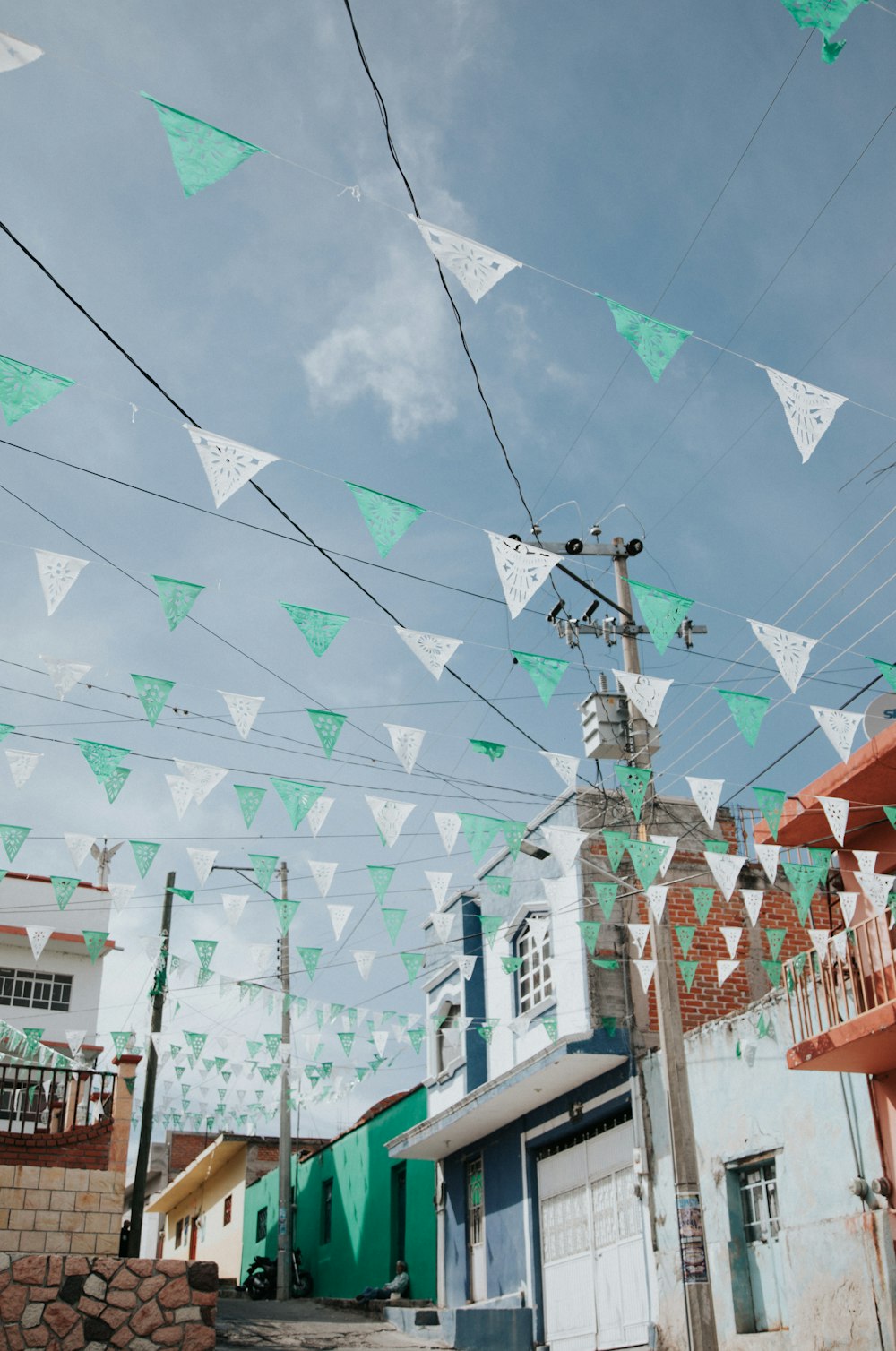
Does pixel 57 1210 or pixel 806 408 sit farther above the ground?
pixel 806 408

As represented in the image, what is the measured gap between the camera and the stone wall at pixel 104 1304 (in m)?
11.4

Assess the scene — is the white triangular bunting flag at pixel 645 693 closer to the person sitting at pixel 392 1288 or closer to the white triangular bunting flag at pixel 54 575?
the white triangular bunting flag at pixel 54 575

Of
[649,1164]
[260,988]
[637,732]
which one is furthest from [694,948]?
[260,988]

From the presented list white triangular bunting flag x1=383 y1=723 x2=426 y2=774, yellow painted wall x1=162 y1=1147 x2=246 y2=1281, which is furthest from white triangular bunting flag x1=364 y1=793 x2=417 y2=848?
yellow painted wall x1=162 y1=1147 x2=246 y2=1281

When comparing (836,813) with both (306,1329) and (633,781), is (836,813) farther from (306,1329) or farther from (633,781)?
(306,1329)

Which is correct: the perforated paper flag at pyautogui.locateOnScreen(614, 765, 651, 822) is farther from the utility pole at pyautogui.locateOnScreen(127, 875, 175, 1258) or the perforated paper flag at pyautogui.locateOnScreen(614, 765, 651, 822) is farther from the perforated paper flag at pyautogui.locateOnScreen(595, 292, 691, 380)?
the utility pole at pyautogui.locateOnScreen(127, 875, 175, 1258)

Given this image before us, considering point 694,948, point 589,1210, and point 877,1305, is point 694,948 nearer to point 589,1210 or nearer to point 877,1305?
point 589,1210

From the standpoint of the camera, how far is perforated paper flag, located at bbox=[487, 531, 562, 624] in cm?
876

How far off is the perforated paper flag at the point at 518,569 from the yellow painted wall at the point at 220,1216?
2367 centimetres

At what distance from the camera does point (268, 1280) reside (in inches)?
909

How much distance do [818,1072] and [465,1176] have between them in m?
9.99

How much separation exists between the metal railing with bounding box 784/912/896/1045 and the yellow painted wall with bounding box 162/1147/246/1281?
2049 cm

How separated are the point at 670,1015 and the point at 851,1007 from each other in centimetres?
184

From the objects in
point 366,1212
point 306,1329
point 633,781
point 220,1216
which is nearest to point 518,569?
point 633,781
